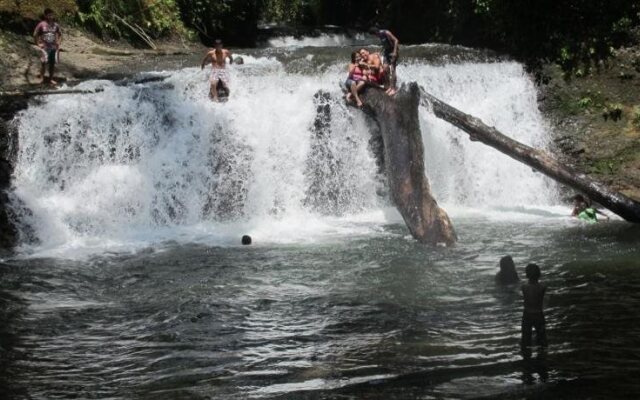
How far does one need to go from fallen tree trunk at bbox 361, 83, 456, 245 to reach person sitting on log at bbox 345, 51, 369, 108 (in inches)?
59.4

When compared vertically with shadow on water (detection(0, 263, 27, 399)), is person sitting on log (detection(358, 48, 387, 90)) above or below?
above

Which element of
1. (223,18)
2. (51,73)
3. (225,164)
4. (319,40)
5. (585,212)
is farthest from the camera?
(319,40)

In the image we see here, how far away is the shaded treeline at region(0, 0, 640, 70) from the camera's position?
1461 cm

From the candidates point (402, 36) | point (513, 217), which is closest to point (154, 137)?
point (513, 217)

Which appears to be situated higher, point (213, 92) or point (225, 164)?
point (213, 92)

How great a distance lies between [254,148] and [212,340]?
26.6 ft

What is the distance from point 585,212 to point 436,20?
12.8m

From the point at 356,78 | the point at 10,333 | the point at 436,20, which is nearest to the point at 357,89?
the point at 356,78

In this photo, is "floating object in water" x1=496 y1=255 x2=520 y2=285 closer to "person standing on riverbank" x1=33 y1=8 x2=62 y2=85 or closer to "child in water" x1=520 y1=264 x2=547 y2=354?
"child in water" x1=520 y1=264 x2=547 y2=354

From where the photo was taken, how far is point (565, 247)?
11828 millimetres

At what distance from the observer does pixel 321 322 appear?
27.6 feet

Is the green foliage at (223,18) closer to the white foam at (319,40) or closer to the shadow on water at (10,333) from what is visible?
the white foam at (319,40)

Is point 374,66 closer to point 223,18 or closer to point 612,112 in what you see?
point 612,112

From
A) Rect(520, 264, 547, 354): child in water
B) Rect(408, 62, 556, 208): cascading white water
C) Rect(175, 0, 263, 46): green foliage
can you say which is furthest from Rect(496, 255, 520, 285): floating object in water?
Rect(175, 0, 263, 46): green foliage
